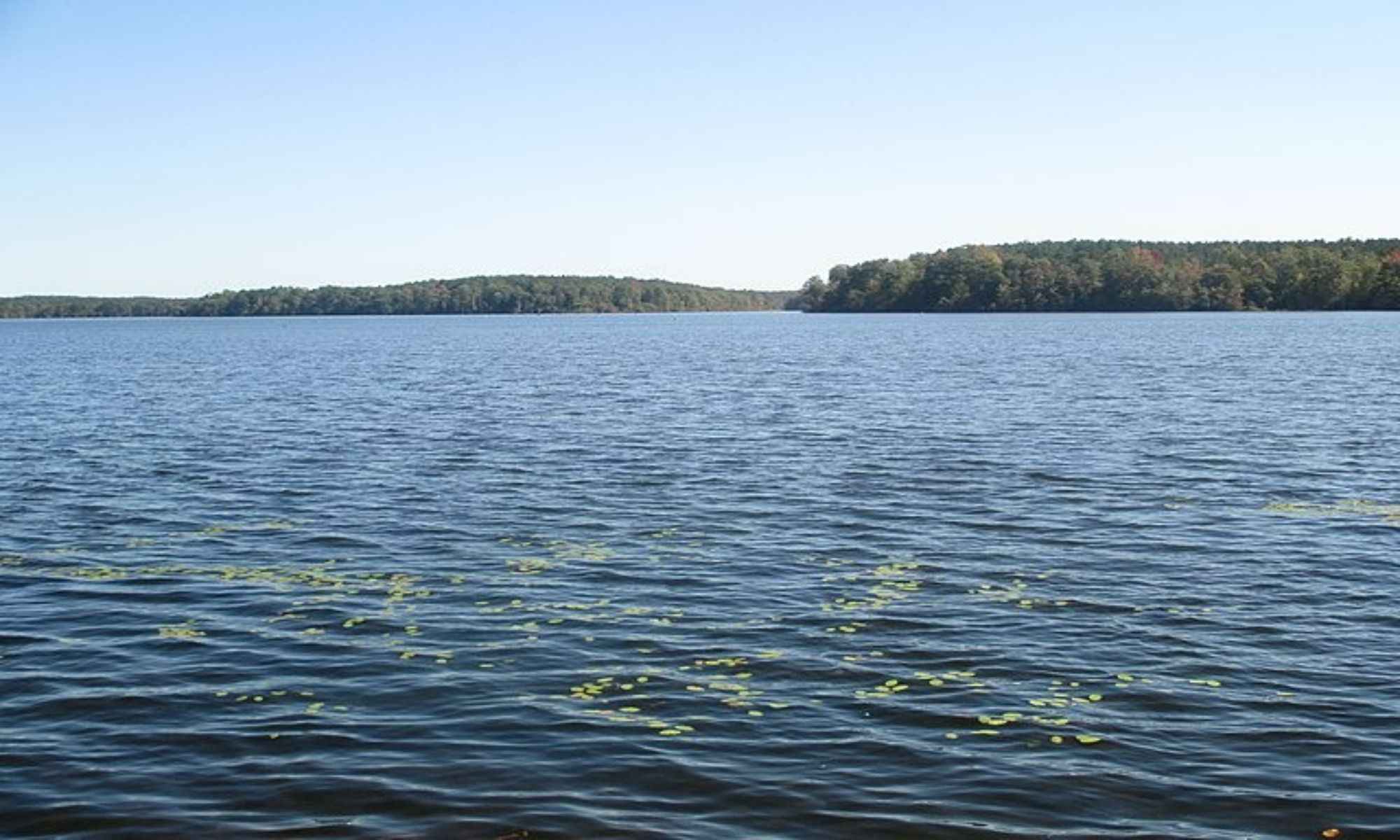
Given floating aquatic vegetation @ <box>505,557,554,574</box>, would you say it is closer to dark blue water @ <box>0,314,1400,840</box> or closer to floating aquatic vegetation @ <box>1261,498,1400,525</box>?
dark blue water @ <box>0,314,1400,840</box>

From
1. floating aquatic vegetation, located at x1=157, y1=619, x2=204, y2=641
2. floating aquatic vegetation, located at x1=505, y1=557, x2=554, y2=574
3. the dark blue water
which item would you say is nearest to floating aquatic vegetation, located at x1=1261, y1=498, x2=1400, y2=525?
the dark blue water

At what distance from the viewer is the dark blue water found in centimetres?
1320

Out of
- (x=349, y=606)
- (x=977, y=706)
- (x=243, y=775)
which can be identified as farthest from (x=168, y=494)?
(x=977, y=706)

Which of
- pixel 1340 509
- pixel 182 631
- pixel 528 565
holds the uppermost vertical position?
pixel 1340 509

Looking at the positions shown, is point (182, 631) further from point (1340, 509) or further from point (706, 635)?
point (1340, 509)

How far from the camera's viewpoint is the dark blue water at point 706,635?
13195mm

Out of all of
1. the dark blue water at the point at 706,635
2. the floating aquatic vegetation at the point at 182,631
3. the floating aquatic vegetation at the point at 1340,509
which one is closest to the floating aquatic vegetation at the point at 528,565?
the dark blue water at the point at 706,635

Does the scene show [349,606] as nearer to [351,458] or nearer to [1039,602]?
[1039,602]

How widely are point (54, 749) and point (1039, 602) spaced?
13.3 meters

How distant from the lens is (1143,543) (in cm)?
2505

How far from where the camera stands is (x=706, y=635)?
61.6 ft

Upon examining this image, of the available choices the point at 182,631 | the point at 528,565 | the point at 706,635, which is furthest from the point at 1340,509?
the point at 182,631

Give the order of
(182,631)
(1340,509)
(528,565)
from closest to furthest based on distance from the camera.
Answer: (182,631), (528,565), (1340,509)

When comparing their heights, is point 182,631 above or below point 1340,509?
below
